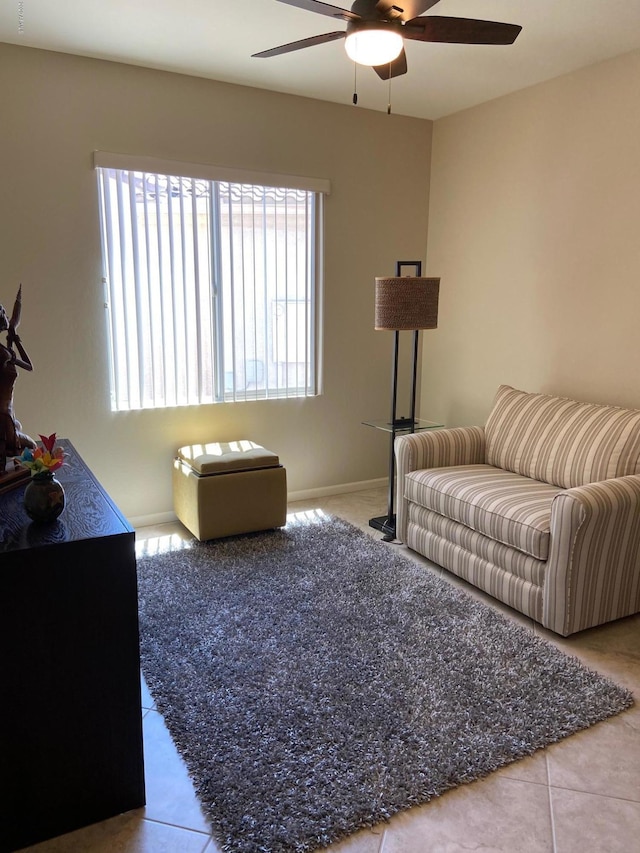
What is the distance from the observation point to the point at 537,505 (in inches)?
110

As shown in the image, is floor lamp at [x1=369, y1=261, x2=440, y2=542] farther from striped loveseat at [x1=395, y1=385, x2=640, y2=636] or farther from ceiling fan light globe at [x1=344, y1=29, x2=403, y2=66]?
ceiling fan light globe at [x1=344, y1=29, x2=403, y2=66]

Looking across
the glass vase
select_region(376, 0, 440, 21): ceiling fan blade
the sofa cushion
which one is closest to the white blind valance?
select_region(376, 0, 440, 21): ceiling fan blade

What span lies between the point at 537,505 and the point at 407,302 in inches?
53.4

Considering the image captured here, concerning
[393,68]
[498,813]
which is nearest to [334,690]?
[498,813]

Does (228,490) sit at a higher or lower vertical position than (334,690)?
higher

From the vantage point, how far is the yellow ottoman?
3480mm

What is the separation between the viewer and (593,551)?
253 cm

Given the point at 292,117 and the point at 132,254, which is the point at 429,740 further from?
the point at 292,117

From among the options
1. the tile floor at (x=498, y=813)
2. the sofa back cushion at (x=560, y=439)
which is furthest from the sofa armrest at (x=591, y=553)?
the tile floor at (x=498, y=813)

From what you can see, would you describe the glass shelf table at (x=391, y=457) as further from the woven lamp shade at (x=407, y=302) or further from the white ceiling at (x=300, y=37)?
the white ceiling at (x=300, y=37)

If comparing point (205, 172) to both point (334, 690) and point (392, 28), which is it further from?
point (334, 690)

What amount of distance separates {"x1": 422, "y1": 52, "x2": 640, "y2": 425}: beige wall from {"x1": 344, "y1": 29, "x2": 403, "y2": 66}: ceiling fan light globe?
5.35 feet

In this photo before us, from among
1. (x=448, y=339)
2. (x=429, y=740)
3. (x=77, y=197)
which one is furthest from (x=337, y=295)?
(x=429, y=740)

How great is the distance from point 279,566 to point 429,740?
1.42 m
